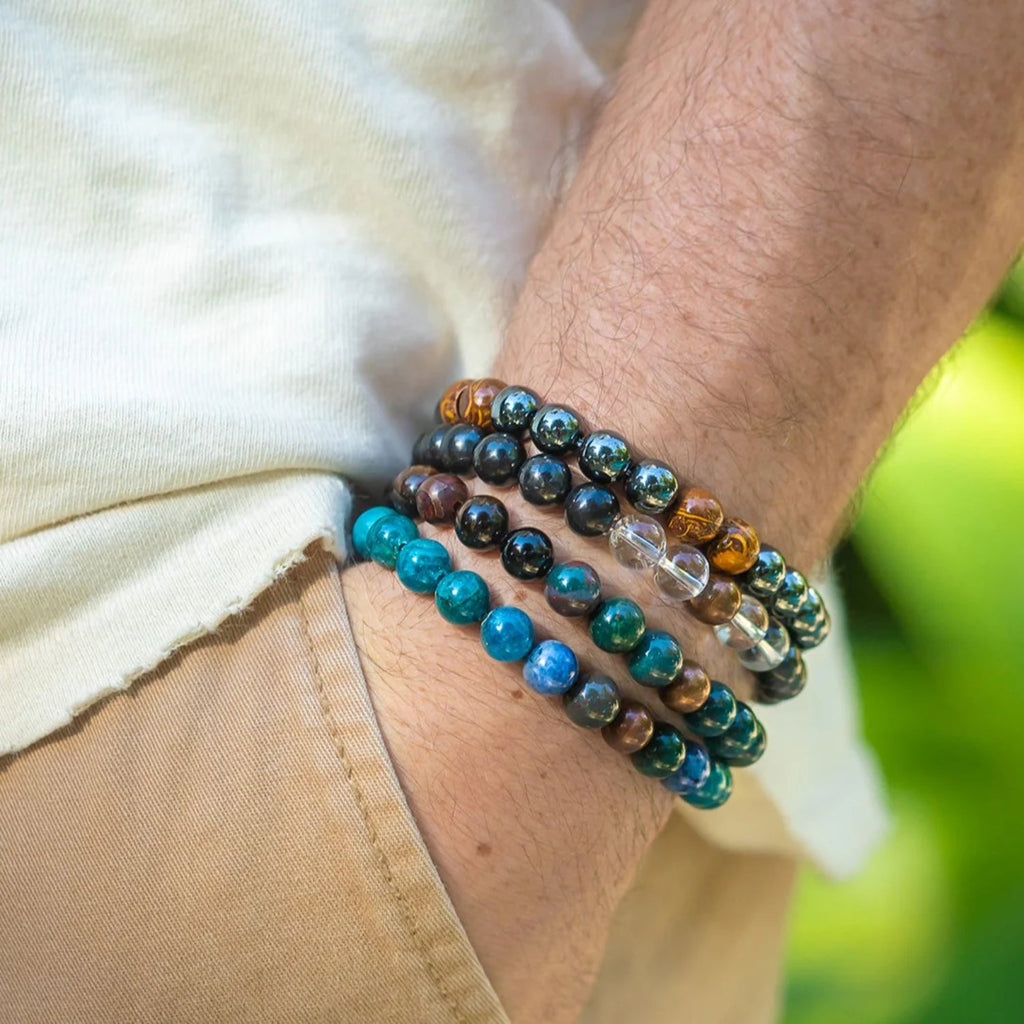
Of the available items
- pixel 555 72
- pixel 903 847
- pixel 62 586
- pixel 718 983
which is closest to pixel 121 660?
pixel 62 586

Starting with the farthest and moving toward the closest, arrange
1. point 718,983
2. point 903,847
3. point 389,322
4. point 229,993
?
point 903,847 < point 718,983 < point 389,322 < point 229,993

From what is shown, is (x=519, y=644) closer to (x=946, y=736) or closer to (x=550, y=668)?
(x=550, y=668)

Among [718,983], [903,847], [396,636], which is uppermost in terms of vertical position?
[903,847]

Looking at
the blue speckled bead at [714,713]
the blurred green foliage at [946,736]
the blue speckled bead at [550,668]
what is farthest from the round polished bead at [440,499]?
the blurred green foliage at [946,736]

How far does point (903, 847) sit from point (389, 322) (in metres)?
1.69

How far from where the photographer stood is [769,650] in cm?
65

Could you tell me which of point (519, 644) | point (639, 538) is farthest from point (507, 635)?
point (639, 538)

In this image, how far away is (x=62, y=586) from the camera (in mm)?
569

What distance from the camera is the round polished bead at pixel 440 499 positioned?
1.96 ft

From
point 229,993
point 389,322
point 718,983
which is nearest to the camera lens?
point 229,993

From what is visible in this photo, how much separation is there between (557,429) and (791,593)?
0.22m

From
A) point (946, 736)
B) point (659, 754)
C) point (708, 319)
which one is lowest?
point (659, 754)

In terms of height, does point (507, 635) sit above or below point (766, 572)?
below

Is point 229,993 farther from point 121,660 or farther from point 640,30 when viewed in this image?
point 640,30
